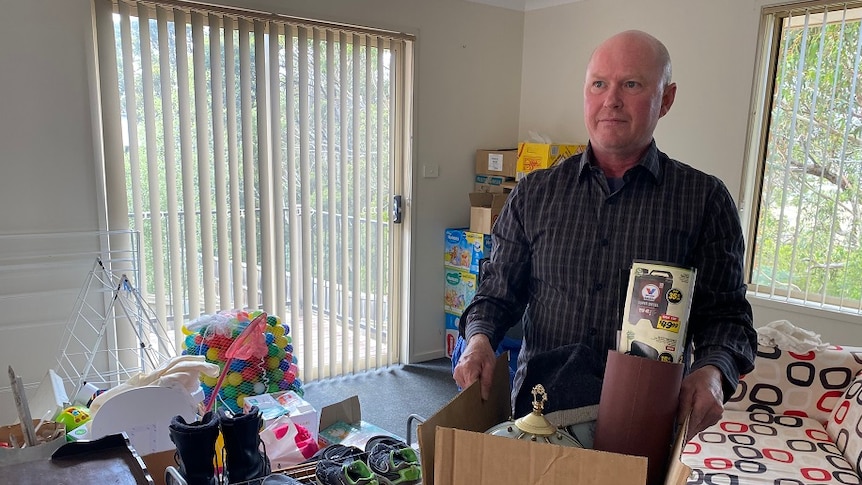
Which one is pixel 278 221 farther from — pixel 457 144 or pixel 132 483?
pixel 132 483

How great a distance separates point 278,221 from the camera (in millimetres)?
3295

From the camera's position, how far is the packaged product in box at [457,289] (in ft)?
12.5

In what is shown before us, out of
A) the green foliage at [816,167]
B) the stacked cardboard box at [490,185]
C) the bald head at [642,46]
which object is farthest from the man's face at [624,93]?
the stacked cardboard box at [490,185]

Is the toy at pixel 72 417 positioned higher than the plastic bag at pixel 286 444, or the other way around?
the plastic bag at pixel 286 444

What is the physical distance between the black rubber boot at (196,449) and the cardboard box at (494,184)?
9.74ft

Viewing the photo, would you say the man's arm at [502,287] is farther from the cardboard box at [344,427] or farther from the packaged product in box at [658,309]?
the cardboard box at [344,427]

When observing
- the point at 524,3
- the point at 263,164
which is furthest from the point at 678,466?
the point at 524,3

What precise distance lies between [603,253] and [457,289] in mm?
2691

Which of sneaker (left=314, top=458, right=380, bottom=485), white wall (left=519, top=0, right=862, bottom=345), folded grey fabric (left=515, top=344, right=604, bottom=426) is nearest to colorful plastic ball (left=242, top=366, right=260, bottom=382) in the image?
sneaker (left=314, top=458, right=380, bottom=485)

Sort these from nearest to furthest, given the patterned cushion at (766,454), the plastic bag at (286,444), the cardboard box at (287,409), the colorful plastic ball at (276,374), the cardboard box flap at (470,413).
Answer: the cardboard box flap at (470,413)
the plastic bag at (286,444)
the cardboard box at (287,409)
the patterned cushion at (766,454)
the colorful plastic ball at (276,374)

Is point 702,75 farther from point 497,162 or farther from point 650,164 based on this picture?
point 650,164

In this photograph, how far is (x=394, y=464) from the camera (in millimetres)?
1148

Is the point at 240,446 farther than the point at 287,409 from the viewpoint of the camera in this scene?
No

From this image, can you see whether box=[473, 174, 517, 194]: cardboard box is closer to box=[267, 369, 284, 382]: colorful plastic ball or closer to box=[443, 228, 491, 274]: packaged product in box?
box=[443, 228, 491, 274]: packaged product in box
